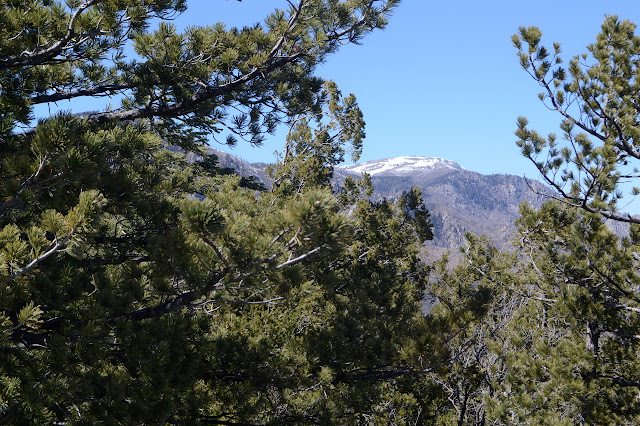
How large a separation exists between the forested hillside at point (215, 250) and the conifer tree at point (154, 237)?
22mm

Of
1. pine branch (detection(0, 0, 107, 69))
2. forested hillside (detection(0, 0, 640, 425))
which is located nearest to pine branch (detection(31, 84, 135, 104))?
forested hillside (detection(0, 0, 640, 425))

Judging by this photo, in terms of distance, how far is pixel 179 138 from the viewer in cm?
737

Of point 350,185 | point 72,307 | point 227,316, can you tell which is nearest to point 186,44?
point 72,307

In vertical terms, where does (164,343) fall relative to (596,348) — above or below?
above

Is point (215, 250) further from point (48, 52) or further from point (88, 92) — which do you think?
point (88, 92)

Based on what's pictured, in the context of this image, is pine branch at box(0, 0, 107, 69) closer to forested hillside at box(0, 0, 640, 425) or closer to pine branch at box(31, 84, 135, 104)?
forested hillside at box(0, 0, 640, 425)

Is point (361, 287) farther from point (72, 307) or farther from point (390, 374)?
point (72, 307)

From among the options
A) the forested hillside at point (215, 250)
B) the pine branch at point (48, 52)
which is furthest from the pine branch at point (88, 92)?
the pine branch at point (48, 52)

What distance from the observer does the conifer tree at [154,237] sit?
344 centimetres

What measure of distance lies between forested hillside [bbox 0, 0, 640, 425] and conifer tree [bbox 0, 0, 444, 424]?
0.07 ft

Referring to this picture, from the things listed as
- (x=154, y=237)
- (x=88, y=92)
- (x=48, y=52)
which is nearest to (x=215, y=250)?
(x=154, y=237)

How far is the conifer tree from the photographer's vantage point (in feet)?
11.3

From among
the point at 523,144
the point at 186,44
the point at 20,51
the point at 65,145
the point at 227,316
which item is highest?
the point at 186,44

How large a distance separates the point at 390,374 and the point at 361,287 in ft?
10.2
